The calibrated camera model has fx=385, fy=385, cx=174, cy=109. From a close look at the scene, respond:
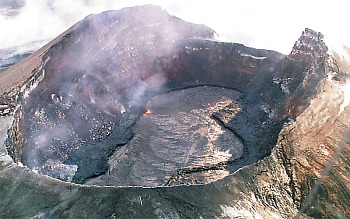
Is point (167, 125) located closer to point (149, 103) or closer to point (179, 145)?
point (179, 145)

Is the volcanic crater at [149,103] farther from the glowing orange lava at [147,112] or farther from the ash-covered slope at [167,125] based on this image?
the ash-covered slope at [167,125]

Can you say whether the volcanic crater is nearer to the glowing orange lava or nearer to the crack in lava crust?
the glowing orange lava

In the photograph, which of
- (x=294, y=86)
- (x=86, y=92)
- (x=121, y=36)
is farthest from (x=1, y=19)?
(x=294, y=86)

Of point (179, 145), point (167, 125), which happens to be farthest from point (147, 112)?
point (179, 145)

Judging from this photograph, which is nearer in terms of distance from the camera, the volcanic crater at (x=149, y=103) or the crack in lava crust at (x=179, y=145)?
the crack in lava crust at (x=179, y=145)

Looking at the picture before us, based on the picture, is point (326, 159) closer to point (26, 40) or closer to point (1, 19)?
point (26, 40)

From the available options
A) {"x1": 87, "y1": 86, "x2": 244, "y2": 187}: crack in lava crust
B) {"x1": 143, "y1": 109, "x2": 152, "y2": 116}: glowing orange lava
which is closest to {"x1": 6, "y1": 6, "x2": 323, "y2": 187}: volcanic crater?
{"x1": 143, "y1": 109, "x2": 152, "y2": 116}: glowing orange lava

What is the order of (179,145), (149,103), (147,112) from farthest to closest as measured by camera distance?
(149,103) < (147,112) < (179,145)

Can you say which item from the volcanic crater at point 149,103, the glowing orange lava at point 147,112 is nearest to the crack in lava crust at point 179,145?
the glowing orange lava at point 147,112
